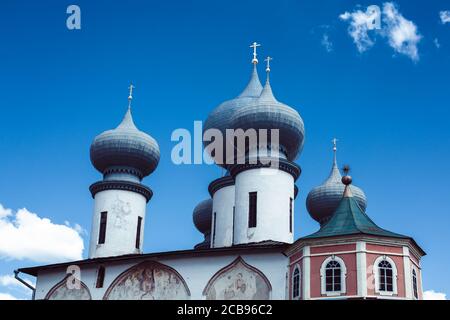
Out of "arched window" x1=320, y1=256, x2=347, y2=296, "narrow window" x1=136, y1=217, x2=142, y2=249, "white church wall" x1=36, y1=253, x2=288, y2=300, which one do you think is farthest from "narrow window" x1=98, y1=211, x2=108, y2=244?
"arched window" x1=320, y1=256, x2=347, y2=296

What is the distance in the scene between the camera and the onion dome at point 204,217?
3297 centimetres

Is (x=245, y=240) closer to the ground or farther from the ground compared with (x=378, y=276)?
farther from the ground

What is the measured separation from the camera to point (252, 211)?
84.5 feet

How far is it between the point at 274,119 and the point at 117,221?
7596mm

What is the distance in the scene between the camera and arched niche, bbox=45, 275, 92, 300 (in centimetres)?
2553

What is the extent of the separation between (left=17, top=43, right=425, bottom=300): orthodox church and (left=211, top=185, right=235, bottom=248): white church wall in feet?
0.14

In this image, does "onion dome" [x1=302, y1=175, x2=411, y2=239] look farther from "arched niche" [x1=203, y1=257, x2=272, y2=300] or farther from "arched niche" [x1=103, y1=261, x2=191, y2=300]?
"arched niche" [x1=103, y1=261, x2=191, y2=300]

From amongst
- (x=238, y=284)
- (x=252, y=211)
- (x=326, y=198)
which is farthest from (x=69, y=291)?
(x=326, y=198)

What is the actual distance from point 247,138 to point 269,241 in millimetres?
4385

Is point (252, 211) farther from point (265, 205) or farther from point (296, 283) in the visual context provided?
point (296, 283)

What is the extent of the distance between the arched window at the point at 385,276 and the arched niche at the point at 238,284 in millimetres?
3977

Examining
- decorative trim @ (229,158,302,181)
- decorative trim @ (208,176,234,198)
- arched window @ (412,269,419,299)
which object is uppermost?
decorative trim @ (208,176,234,198)
